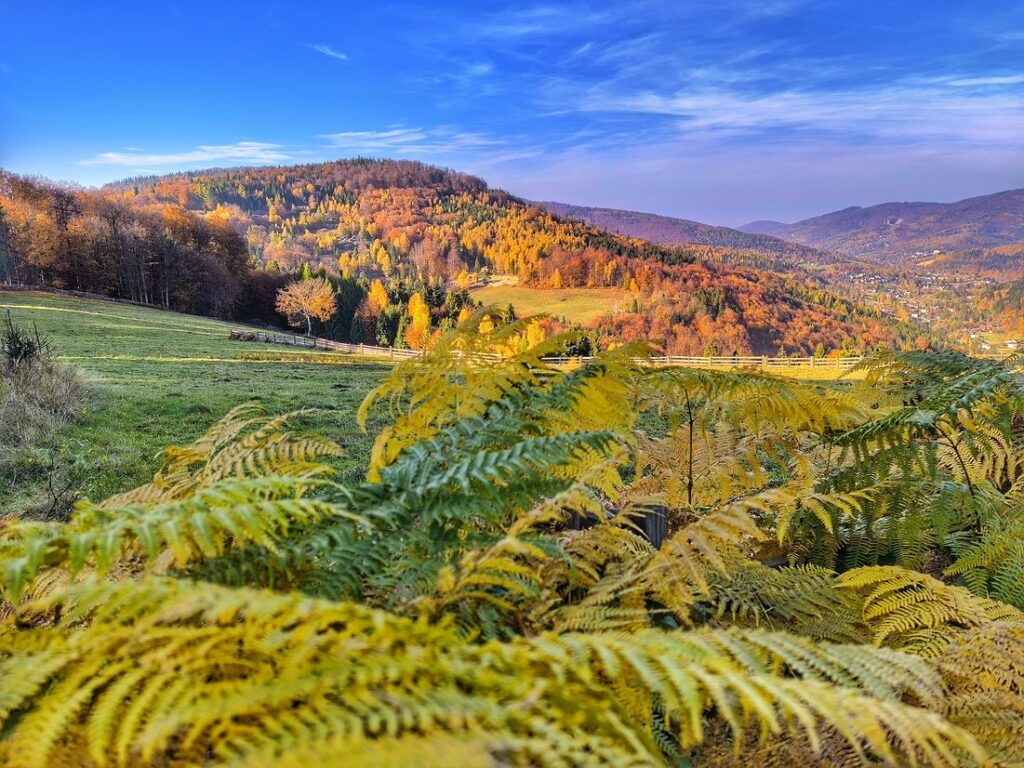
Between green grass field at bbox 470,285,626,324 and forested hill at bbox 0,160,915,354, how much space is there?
1147mm

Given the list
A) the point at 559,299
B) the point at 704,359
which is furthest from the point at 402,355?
the point at 559,299

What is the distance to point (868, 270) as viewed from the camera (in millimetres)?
185375

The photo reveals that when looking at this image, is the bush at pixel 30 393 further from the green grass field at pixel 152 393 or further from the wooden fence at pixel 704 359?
the wooden fence at pixel 704 359

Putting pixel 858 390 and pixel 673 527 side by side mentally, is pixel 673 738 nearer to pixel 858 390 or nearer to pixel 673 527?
pixel 673 527

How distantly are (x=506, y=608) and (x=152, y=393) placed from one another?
44.1ft

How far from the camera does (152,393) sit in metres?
12.1

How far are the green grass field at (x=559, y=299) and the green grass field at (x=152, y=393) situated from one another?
4252 cm

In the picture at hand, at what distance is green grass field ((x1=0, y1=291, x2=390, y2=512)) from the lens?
280 inches

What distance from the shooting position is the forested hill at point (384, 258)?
4344 cm

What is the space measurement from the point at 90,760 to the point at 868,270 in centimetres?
22056

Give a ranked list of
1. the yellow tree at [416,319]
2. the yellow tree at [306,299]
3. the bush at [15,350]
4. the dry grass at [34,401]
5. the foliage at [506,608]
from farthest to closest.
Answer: the yellow tree at [416,319] < the yellow tree at [306,299] < the bush at [15,350] < the dry grass at [34,401] < the foliage at [506,608]

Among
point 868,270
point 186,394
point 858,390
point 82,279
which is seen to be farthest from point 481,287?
point 868,270

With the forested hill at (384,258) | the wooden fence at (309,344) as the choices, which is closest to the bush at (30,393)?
the forested hill at (384,258)

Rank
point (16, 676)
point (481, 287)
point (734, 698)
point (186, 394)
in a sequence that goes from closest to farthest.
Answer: point (16, 676), point (734, 698), point (186, 394), point (481, 287)
